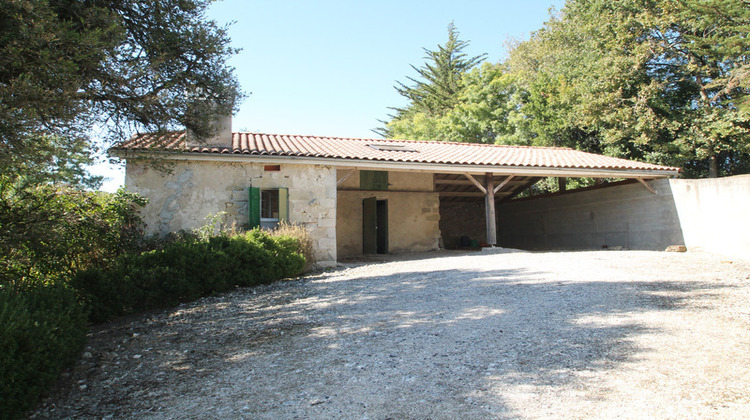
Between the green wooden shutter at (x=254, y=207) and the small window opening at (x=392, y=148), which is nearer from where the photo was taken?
the green wooden shutter at (x=254, y=207)

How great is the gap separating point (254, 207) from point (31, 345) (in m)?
7.09

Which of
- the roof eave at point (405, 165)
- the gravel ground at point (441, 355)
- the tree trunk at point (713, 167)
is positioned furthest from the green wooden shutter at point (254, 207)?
the tree trunk at point (713, 167)

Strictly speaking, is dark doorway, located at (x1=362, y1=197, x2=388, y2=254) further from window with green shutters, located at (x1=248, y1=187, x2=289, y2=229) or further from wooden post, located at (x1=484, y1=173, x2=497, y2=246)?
window with green shutters, located at (x1=248, y1=187, x2=289, y2=229)

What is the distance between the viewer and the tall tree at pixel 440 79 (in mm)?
30797

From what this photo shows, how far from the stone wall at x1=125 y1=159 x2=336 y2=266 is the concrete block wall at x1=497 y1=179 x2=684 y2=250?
28.0ft

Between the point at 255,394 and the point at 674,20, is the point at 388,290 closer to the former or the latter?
the point at 255,394

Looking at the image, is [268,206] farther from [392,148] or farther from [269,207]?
[392,148]

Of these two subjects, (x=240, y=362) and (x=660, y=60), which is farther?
(x=660, y=60)

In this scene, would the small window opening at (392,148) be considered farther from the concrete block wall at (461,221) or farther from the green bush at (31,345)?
the green bush at (31,345)

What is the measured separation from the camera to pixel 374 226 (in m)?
14.2

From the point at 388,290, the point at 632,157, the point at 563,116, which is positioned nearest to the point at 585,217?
the point at 632,157

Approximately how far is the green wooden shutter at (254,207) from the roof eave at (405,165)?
718 mm

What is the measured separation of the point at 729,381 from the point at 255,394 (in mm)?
3179

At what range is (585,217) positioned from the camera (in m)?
15.2
